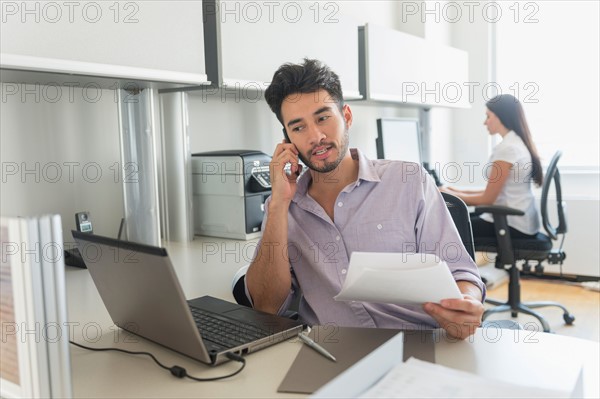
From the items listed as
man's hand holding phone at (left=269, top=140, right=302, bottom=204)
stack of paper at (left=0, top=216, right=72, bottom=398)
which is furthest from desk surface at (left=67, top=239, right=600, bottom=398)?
man's hand holding phone at (left=269, top=140, right=302, bottom=204)

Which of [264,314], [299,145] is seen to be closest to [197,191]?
[299,145]

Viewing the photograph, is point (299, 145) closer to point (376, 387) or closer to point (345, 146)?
point (345, 146)

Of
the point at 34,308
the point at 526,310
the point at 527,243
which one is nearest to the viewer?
the point at 34,308

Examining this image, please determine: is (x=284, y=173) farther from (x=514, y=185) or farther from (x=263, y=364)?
(x=514, y=185)

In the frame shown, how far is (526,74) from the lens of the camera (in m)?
4.38

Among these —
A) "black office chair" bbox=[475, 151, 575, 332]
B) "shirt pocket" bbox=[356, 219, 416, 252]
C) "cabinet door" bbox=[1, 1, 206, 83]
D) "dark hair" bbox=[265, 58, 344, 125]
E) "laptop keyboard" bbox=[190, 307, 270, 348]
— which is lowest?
"black office chair" bbox=[475, 151, 575, 332]

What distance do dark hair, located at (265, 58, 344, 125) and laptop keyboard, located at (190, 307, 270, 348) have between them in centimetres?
69

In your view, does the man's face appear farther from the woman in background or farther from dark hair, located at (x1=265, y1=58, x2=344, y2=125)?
the woman in background

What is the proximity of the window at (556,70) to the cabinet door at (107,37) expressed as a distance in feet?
10.9

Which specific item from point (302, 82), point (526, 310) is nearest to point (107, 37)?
point (302, 82)

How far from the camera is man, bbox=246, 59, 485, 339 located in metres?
1.43

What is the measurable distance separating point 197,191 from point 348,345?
1398 millimetres

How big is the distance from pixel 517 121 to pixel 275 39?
6.01 ft

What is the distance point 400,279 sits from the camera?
0.96 metres
